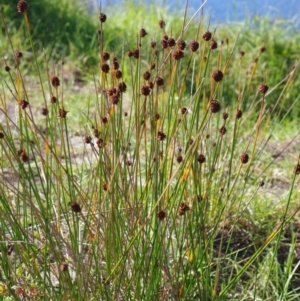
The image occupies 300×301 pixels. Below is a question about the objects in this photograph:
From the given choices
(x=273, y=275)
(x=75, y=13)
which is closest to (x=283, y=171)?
(x=273, y=275)

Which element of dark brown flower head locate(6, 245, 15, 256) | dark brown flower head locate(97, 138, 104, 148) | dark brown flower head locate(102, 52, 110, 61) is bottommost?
dark brown flower head locate(6, 245, 15, 256)

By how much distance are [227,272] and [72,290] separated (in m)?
0.87

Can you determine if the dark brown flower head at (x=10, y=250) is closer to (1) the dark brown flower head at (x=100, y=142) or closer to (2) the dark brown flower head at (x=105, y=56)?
(1) the dark brown flower head at (x=100, y=142)

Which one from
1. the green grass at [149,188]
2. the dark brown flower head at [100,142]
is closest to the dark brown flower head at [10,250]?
the green grass at [149,188]

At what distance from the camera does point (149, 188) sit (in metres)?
1.85

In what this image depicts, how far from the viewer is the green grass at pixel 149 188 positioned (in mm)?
1800

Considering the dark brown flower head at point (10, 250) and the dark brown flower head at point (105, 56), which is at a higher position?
the dark brown flower head at point (105, 56)

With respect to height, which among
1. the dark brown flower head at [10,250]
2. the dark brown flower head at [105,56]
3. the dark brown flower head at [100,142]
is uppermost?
the dark brown flower head at [105,56]

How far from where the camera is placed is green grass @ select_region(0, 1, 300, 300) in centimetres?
180

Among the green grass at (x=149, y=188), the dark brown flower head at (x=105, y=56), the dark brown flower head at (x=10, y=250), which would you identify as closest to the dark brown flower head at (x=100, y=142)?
the green grass at (x=149, y=188)

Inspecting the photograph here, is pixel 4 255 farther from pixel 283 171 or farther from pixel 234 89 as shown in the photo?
pixel 234 89

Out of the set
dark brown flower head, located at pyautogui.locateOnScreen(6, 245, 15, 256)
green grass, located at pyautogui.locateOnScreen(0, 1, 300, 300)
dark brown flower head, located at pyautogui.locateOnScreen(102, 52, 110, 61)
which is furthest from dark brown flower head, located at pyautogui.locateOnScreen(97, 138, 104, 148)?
dark brown flower head, located at pyautogui.locateOnScreen(6, 245, 15, 256)

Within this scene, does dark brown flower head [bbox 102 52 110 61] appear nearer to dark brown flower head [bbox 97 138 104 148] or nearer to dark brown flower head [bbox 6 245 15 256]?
dark brown flower head [bbox 97 138 104 148]

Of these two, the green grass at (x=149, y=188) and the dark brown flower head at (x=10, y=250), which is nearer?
the green grass at (x=149, y=188)
